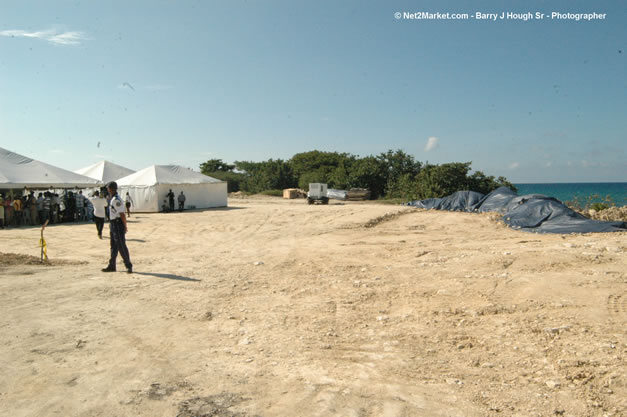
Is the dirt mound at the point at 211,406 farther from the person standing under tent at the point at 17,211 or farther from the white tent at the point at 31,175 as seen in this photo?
the white tent at the point at 31,175

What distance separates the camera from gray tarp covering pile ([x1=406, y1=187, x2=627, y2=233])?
14125mm

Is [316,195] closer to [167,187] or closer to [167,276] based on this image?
[167,187]

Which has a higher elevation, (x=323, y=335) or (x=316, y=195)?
(x=316, y=195)

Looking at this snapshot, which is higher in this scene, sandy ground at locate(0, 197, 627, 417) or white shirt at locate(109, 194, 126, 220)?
white shirt at locate(109, 194, 126, 220)

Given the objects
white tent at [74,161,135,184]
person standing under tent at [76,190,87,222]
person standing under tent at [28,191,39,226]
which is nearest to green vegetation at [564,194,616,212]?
person standing under tent at [76,190,87,222]

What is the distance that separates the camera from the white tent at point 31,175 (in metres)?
20.2

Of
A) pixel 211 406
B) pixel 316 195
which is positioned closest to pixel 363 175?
pixel 316 195

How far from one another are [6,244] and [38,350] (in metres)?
10.9

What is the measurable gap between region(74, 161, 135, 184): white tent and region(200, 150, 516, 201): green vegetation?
17.7m

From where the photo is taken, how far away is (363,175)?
1657 inches

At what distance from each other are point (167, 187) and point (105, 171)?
378 inches

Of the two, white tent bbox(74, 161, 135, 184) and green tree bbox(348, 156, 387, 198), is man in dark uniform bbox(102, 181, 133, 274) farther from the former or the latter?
green tree bbox(348, 156, 387, 198)

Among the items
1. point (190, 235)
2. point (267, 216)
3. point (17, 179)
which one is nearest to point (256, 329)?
point (190, 235)

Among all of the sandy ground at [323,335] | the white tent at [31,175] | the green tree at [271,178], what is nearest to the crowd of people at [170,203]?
the white tent at [31,175]
